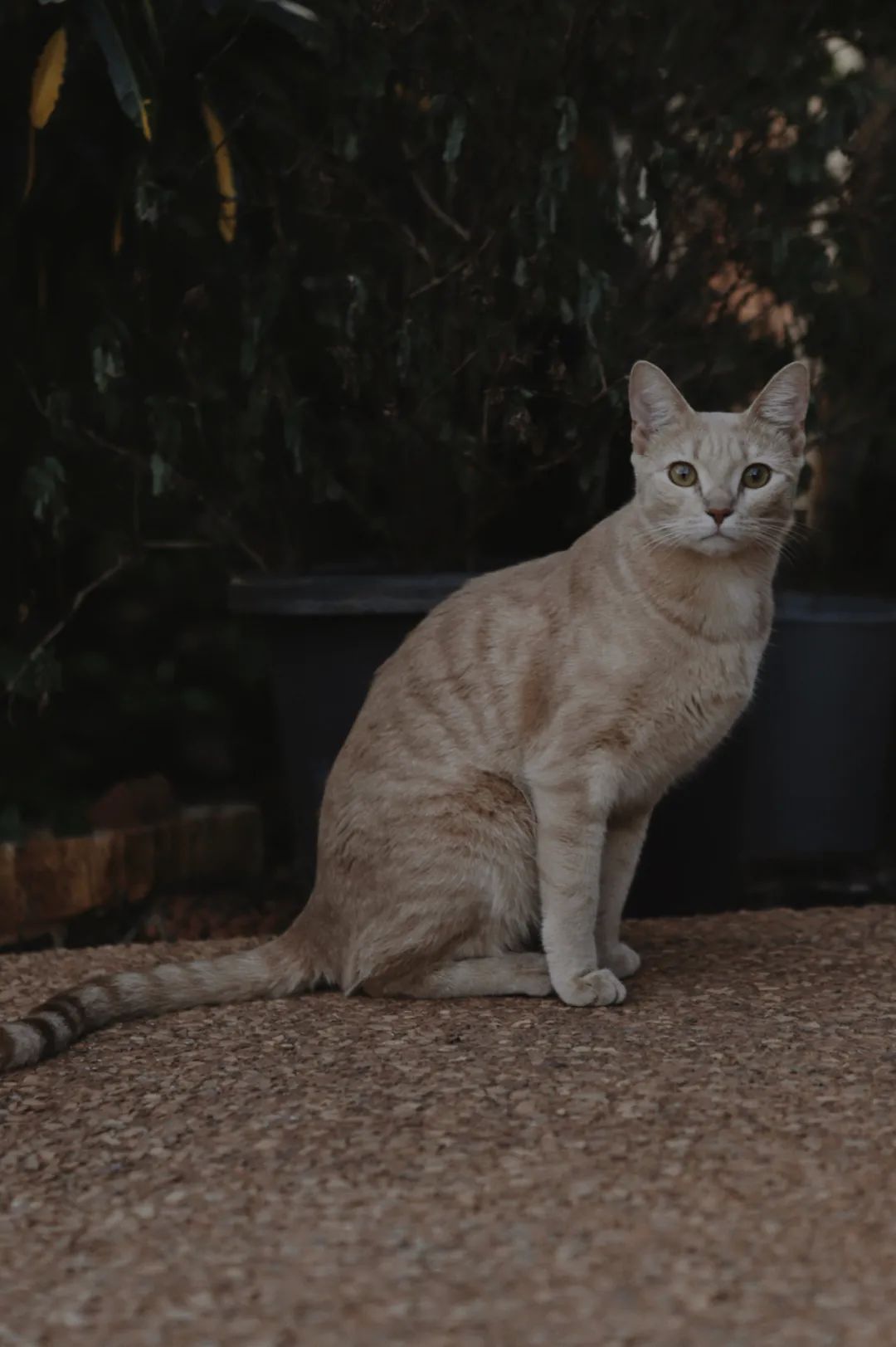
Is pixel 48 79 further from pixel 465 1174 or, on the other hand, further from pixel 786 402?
Result: pixel 465 1174

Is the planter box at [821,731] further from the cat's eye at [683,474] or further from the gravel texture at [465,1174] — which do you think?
the cat's eye at [683,474]

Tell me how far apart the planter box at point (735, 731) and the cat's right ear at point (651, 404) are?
961 millimetres

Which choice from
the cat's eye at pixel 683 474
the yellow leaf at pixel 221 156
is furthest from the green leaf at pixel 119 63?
the cat's eye at pixel 683 474

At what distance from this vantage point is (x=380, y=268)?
452cm

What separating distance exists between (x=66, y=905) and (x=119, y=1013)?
123 cm

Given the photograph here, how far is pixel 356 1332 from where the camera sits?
201 centimetres

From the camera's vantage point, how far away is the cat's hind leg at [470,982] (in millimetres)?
3463

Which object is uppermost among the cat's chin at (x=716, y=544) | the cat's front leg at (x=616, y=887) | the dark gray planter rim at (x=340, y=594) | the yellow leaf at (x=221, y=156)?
the yellow leaf at (x=221, y=156)

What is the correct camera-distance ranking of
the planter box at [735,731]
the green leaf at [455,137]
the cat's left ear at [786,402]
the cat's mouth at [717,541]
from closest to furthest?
the cat's mouth at [717,541] < the cat's left ear at [786,402] < the green leaf at [455,137] < the planter box at [735,731]

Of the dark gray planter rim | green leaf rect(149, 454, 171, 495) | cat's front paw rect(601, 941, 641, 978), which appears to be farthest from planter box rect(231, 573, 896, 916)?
cat's front paw rect(601, 941, 641, 978)

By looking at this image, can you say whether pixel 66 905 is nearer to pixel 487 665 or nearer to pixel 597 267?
pixel 487 665

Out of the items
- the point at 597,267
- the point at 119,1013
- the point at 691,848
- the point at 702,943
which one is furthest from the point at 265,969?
the point at 597,267

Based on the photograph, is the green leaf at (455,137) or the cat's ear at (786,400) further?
the green leaf at (455,137)

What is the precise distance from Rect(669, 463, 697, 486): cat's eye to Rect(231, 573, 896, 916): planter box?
1.05m
